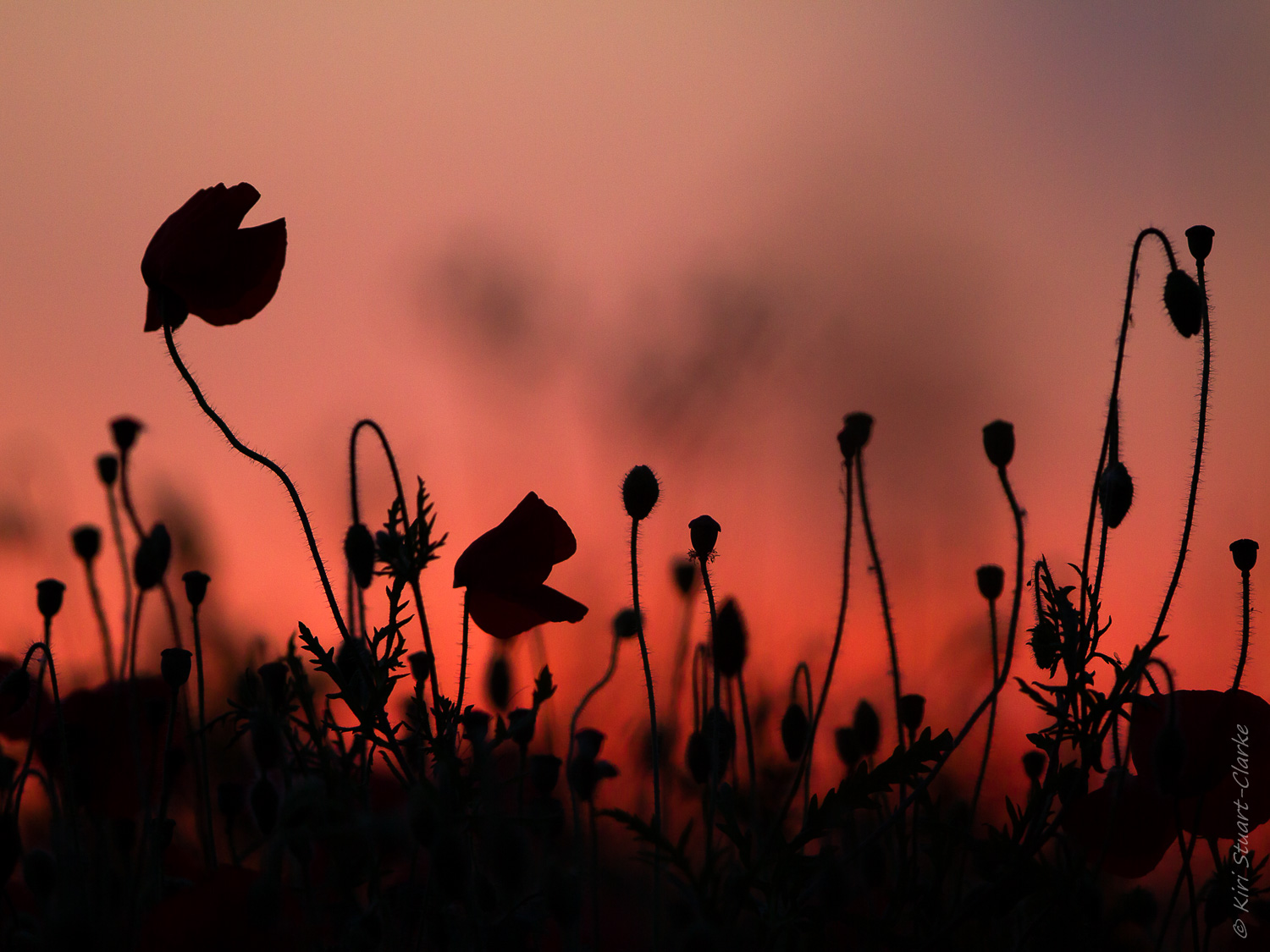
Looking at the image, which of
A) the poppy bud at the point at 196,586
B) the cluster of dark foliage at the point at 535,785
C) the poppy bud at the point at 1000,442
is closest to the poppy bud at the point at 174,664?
the cluster of dark foliage at the point at 535,785

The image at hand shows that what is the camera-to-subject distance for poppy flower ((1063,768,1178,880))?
4.82 ft

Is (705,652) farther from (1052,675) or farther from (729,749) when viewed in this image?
(1052,675)

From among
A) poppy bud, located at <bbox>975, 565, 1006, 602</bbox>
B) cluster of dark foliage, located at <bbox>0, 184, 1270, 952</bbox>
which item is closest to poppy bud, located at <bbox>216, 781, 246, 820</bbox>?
cluster of dark foliage, located at <bbox>0, 184, 1270, 952</bbox>

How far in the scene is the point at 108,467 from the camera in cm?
189

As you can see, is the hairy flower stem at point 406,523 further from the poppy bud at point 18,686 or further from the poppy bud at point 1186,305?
the poppy bud at point 1186,305

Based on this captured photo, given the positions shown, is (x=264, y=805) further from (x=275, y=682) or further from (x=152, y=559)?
(x=152, y=559)

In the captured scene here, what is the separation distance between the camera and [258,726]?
1355 millimetres

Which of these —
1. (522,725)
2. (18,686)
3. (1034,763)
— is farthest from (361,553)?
(1034,763)

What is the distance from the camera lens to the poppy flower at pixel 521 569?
1394mm

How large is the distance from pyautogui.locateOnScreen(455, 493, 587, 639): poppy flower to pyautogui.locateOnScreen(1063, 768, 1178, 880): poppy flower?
28.2 inches

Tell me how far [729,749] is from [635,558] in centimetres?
36

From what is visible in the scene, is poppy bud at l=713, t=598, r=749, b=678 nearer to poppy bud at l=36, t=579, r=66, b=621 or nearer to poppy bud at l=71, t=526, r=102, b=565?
poppy bud at l=36, t=579, r=66, b=621

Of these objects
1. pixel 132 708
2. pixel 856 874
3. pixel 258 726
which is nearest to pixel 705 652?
pixel 856 874

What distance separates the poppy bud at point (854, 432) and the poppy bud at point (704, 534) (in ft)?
1.23
